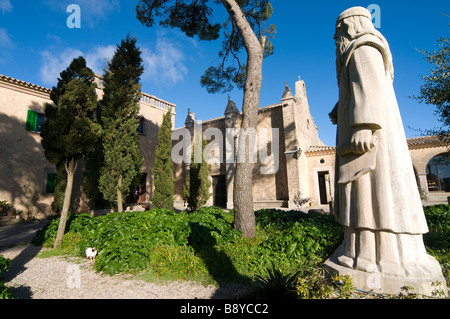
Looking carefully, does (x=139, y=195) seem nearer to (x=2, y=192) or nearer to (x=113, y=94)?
(x=2, y=192)

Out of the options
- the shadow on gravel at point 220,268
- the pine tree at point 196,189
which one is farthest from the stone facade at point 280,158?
the shadow on gravel at point 220,268

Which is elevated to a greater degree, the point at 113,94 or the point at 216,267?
the point at 113,94

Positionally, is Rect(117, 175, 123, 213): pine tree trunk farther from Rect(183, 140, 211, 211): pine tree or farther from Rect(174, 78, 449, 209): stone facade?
Rect(174, 78, 449, 209): stone facade

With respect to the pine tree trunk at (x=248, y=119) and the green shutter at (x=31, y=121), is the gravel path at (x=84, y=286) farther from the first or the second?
the green shutter at (x=31, y=121)

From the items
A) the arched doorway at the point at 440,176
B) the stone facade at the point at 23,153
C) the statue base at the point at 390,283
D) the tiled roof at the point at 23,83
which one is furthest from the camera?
the arched doorway at the point at 440,176

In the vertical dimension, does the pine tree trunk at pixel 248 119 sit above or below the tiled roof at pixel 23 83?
below

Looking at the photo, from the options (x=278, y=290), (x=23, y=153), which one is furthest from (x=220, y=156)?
(x=278, y=290)

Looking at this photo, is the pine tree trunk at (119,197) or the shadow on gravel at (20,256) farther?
the pine tree trunk at (119,197)

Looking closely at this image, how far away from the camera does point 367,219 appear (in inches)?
89.2

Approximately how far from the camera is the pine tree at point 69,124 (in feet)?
19.9

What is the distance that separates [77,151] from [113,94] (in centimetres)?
524

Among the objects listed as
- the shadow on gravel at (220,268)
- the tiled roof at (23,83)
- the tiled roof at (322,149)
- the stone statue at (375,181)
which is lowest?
the shadow on gravel at (220,268)

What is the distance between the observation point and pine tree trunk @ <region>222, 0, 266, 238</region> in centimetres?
541
